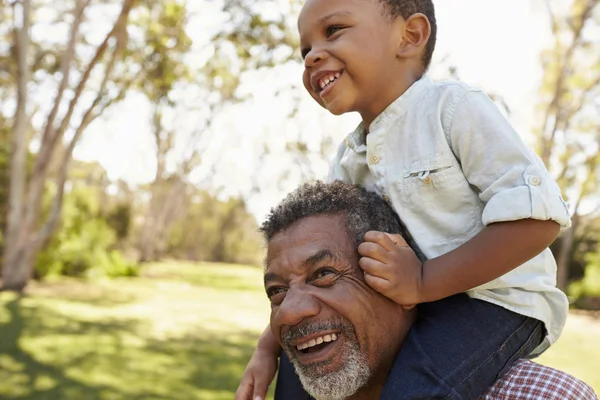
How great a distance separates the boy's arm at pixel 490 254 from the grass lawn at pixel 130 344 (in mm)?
5277

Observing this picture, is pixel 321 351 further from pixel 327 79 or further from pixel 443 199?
pixel 327 79

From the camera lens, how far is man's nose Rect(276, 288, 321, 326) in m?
1.82

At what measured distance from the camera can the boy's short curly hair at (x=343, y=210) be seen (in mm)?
1963

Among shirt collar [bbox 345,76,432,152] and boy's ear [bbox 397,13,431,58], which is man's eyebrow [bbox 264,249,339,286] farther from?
boy's ear [bbox 397,13,431,58]

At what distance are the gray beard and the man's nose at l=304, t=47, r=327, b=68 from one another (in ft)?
2.91

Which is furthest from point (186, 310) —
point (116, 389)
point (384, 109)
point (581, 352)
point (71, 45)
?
point (384, 109)

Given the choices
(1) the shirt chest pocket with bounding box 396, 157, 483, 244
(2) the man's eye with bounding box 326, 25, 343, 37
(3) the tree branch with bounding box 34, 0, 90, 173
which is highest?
(3) the tree branch with bounding box 34, 0, 90, 173

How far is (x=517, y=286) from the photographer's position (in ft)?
6.07

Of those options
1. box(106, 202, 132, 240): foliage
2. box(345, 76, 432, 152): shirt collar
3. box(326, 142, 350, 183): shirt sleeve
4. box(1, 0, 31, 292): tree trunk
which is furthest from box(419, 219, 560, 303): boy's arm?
box(106, 202, 132, 240): foliage

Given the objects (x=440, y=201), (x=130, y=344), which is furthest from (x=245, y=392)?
(x=130, y=344)

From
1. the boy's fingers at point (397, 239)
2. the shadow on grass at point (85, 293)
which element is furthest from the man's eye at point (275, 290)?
the shadow on grass at point (85, 293)

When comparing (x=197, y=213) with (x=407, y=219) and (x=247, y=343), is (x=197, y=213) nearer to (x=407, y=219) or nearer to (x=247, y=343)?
(x=247, y=343)

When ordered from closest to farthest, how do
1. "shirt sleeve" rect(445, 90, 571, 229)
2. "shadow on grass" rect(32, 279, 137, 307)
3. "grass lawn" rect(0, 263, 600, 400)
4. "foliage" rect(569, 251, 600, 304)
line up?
1. "shirt sleeve" rect(445, 90, 571, 229)
2. "grass lawn" rect(0, 263, 600, 400)
3. "shadow on grass" rect(32, 279, 137, 307)
4. "foliage" rect(569, 251, 600, 304)

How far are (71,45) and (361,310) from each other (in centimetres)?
1216
